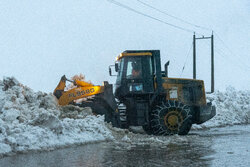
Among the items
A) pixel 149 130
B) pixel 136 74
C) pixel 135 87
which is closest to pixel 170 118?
pixel 149 130

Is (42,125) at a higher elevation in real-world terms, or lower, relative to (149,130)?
higher

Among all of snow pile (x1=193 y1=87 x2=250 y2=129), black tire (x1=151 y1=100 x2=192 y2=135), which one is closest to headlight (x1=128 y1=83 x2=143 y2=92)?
black tire (x1=151 y1=100 x2=192 y2=135)

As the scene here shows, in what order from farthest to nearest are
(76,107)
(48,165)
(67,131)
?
1. (76,107)
2. (67,131)
3. (48,165)

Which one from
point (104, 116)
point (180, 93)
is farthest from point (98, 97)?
point (180, 93)

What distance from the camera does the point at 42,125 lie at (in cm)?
911

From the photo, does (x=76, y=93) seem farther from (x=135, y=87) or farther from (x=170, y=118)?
(x=170, y=118)

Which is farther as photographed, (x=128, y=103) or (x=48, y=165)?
(x=128, y=103)

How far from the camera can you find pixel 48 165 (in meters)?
6.50

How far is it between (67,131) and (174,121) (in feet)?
16.5

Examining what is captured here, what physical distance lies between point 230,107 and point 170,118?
42.4ft

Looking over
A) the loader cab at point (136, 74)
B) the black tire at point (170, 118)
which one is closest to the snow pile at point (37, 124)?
the loader cab at point (136, 74)

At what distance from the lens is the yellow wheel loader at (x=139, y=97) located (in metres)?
12.7

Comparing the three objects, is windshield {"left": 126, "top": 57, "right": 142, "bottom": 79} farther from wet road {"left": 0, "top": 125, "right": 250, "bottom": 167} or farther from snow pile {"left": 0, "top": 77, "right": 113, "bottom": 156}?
wet road {"left": 0, "top": 125, "right": 250, "bottom": 167}

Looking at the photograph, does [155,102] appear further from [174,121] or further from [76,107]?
[76,107]
